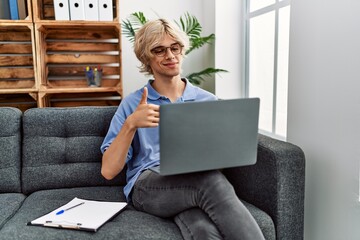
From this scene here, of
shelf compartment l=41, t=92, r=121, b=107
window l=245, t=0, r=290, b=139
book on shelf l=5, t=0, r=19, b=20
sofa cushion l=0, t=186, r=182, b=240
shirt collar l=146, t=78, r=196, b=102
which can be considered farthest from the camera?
shelf compartment l=41, t=92, r=121, b=107

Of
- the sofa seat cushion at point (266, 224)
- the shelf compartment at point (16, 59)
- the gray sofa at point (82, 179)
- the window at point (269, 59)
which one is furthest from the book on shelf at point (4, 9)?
the sofa seat cushion at point (266, 224)

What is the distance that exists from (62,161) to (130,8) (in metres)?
1.54

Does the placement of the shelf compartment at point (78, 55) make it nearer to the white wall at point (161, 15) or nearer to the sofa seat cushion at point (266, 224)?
the white wall at point (161, 15)

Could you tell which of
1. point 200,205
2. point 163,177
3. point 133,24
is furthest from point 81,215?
point 133,24

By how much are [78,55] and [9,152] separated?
122cm

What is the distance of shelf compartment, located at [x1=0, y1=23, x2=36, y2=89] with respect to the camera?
2436mm

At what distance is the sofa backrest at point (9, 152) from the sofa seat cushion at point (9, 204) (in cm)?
5

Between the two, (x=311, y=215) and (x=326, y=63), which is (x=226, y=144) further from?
(x=311, y=215)

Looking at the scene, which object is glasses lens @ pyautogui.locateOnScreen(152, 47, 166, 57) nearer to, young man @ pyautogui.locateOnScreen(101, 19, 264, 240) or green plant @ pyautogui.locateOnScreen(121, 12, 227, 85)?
young man @ pyautogui.locateOnScreen(101, 19, 264, 240)

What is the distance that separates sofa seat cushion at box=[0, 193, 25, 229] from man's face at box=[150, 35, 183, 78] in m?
0.81

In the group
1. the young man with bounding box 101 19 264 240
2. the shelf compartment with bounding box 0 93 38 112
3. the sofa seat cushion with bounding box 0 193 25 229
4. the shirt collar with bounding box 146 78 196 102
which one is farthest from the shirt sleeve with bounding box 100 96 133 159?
the shelf compartment with bounding box 0 93 38 112

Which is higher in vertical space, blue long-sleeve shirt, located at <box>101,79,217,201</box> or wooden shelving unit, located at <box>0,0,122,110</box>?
wooden shelving unit, located at <box>0,0,122,110</box>

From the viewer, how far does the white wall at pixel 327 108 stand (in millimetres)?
1169

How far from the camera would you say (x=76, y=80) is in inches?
102
